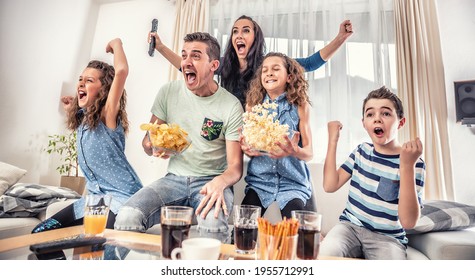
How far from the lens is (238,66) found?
130 cm

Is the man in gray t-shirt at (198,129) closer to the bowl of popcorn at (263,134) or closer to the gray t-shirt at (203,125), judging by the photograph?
the gray t-shirt at (203,125)

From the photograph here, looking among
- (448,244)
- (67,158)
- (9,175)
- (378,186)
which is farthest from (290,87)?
(9,175)

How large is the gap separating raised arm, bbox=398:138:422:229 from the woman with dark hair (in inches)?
21.7

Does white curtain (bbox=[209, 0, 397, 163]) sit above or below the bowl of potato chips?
above

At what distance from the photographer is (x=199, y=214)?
916 millimetres

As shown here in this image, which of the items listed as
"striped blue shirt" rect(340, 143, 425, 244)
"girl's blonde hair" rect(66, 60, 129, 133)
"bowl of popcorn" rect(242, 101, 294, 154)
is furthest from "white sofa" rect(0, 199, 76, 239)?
"striped blue shirt" rect(340, 143, 425, 244)

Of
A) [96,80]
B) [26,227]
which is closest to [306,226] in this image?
[96,80]

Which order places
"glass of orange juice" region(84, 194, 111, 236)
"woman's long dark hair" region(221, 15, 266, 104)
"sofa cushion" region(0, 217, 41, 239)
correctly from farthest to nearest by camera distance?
1. "woman's long dark hair" region(221, 15, 266, 104)
2. "sofa cushion" region(0, 217, 41, 239)
3. "glass of orange juice" region(84, 194, 111, 236)

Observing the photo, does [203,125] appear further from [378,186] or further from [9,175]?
[9,175]

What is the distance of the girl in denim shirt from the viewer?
3.50ft

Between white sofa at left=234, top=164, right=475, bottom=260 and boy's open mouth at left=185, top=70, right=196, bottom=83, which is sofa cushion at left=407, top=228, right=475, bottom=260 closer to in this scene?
white sofa at left=234, top=164, right=475, bottom=260

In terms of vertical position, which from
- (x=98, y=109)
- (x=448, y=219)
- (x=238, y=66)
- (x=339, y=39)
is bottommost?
(x=448, y=219)

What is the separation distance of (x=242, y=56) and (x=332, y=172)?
61 centimetres

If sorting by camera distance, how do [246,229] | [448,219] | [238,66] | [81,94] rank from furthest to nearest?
[238,66] → [81,94] → [448,219] → [246,229]
